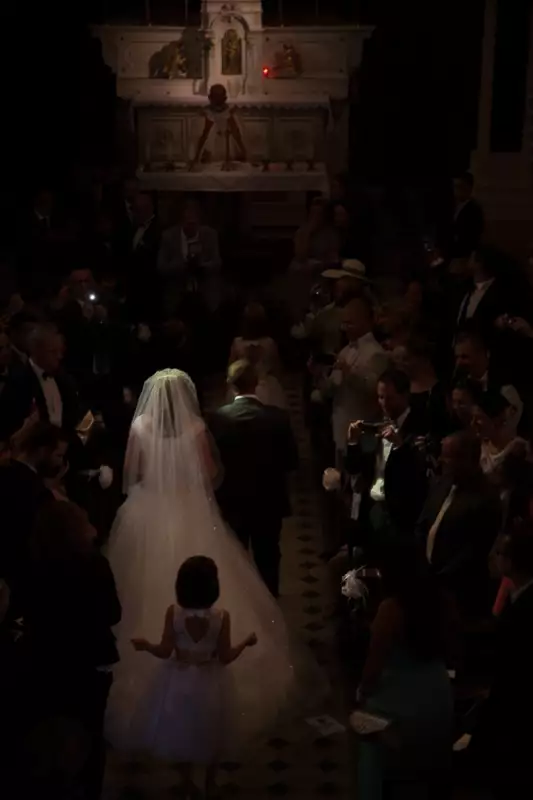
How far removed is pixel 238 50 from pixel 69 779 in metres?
10.4

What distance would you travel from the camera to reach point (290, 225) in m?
12.6

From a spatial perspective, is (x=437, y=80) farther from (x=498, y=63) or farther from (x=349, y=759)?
(x=349, y=759)

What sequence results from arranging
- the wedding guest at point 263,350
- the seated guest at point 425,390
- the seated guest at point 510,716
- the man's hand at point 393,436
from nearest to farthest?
the seated guest at point 510,716
the man's hand at point 393,436
the seated guest at point 425,390
the wedding guest at point 263,350

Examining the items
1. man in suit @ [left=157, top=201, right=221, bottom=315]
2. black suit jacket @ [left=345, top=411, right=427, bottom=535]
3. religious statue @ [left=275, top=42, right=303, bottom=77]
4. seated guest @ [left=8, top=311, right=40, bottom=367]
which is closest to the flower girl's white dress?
black suit jacket @ [left=345, top=411, right=427, bottom=535]

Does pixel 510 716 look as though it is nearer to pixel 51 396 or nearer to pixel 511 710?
pixel 511 710

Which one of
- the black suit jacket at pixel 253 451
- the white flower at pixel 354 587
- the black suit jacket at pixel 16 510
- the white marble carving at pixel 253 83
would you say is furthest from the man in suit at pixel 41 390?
the white marble carving at pixel 253 83

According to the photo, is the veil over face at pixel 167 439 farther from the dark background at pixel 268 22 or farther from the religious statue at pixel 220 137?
the dark background at pixel 268 22

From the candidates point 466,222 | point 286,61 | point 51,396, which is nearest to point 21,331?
point 51,396

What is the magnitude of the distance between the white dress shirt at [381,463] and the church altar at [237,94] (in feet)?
23.2

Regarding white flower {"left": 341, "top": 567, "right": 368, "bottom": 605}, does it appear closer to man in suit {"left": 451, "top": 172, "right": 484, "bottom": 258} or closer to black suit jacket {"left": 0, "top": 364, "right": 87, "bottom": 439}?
black suit jacket {"left": 0, "top": 364, "right": 87, "bottom": 439}

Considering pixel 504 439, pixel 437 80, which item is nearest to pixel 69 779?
pixel 504 439

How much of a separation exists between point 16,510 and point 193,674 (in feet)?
3.15

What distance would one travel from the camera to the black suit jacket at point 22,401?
5.50 m

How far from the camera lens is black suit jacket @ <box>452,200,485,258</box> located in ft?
30.3
